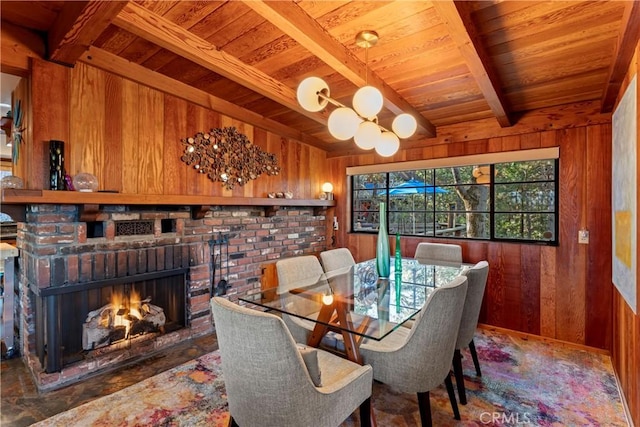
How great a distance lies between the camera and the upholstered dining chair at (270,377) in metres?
1.16

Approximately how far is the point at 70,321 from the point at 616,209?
4146 millimetres

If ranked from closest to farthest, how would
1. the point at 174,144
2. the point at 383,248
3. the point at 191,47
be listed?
1. the point at 191,47
2. the point at 383,248
3. the point at 174,144

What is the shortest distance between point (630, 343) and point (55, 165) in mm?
3878

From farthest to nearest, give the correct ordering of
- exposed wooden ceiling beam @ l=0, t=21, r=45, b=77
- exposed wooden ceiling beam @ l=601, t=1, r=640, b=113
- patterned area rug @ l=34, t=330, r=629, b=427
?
exposed wooden ceiling beam @ l=0, t=21, r=45, b=77 → patterned area rug @ l=34, t=330, r=629, b=427 → exposed wooden ceiling beam @ l=601, t=1, r=640, b=113

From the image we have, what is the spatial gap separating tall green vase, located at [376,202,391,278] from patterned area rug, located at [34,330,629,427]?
2.72 feet

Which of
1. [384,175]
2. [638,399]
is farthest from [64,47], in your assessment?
[638,399]

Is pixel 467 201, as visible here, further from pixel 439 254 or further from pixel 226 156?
pixel 226 156

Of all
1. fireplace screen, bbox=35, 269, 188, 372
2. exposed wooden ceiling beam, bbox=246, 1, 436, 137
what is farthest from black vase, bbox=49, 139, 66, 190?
exposed wooden ceiling beam, bbox=246, 1, 436, 137

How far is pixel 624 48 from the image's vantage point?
5.65 ft

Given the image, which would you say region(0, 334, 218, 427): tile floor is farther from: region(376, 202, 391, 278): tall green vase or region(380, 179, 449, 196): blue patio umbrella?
region(380, 179, 449, 196): blue patio umbrella

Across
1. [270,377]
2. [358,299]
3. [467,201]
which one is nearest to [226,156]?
A: [358,299]

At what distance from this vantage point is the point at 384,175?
166 inches

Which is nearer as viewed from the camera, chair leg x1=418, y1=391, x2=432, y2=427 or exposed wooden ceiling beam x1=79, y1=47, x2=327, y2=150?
chair leg x1=418, y1=391, x2=432, y2=427

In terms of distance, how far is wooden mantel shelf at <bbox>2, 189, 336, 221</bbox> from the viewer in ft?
6.59
